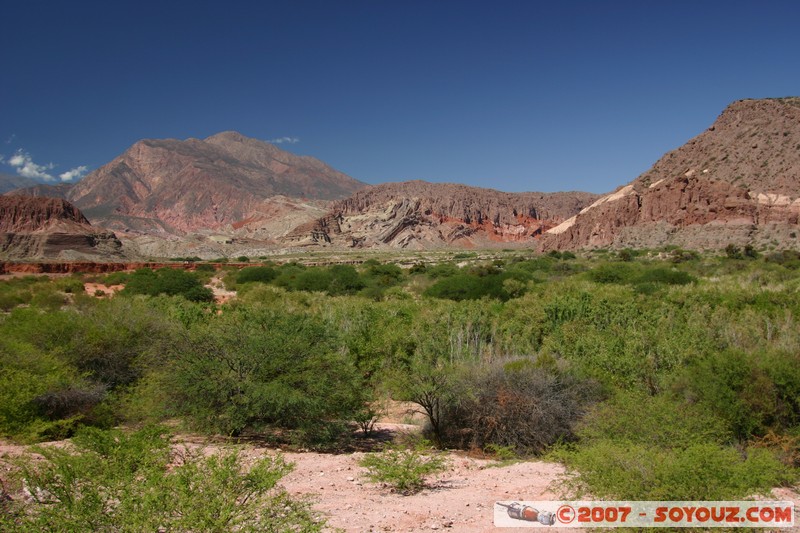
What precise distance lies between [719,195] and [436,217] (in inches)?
3133

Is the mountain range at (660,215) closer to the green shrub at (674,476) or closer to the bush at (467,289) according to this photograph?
the bush at (467,289)

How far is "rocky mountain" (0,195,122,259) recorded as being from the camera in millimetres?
81875

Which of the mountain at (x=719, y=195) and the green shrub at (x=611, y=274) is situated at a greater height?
the mountain at (x=719, y=195)

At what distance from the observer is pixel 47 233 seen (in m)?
86.4

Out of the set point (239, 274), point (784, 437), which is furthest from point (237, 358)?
point (239, 274)

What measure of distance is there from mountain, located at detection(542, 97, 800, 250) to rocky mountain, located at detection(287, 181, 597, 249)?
4328cm

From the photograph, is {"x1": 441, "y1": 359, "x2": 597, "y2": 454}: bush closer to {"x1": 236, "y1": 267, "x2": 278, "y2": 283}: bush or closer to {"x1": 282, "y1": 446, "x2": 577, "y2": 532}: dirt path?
{"x1": 282, "y1": 446, "x2": 577, "y2": 532}: dirt path

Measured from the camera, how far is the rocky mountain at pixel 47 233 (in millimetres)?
81875

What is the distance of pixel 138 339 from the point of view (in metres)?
14.4

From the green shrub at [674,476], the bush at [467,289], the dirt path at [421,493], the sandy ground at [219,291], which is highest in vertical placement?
the bush at [467,289]

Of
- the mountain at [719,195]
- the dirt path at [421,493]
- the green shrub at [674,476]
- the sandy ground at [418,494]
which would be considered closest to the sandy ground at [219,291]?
the sandy ground at [418,494]

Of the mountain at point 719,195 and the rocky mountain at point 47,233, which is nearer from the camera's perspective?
the mountain at point 719,195

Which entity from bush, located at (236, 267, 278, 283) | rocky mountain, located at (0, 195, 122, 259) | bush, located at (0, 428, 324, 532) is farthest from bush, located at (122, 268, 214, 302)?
rocky mountain, located at (0, 195, 122, 259)

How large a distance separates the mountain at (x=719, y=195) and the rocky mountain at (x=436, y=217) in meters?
43.3
